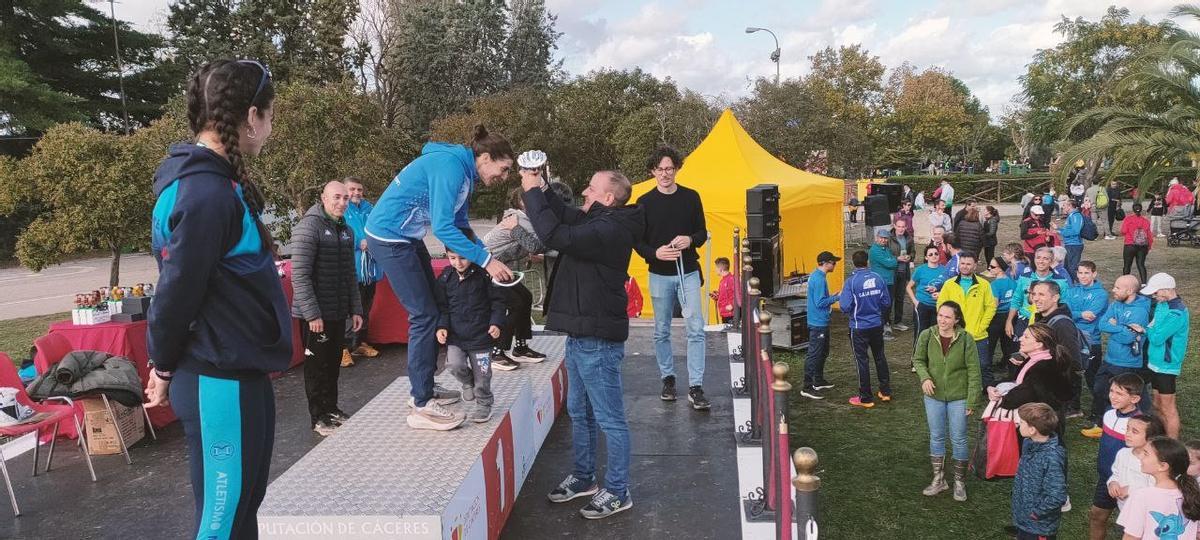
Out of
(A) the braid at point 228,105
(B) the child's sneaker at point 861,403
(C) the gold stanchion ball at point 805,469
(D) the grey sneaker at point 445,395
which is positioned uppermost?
(A) the braid at point 228,105

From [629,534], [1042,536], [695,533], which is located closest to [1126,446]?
[1042,536]

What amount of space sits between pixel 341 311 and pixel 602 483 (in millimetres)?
2349

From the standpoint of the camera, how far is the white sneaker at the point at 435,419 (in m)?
4.22

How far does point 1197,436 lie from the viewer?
6320 millimetres

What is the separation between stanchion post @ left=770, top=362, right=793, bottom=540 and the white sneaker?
181 cm

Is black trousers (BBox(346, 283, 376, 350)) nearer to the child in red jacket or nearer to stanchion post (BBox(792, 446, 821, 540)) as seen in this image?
the child in red jacket

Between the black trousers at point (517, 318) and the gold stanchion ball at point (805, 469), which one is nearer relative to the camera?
the gold stanchion ball at point (805, 469)

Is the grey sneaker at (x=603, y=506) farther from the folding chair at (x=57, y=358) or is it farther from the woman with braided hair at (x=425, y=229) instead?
the folding chair at (x=57, y=358)

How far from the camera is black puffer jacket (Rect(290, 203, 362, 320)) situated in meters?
5.56

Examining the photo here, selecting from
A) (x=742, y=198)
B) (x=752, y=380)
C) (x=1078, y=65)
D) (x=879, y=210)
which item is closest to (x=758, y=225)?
(x=742, y=198)

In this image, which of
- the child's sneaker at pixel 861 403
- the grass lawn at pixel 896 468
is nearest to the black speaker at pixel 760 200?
the grass lawn at pixel 896 468

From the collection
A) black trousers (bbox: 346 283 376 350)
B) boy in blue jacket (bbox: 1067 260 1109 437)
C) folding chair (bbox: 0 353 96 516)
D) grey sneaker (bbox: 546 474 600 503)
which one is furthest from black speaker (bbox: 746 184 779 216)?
folding chair (bbox: 0 353 96 516)

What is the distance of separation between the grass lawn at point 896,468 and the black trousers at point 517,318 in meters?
2.46

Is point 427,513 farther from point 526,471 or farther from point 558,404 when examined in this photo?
point 558,404
